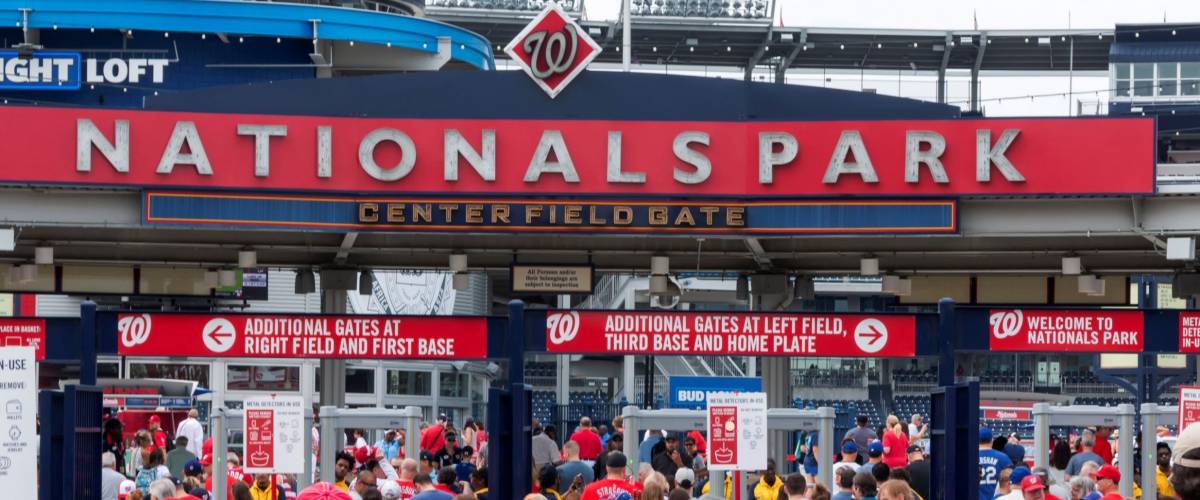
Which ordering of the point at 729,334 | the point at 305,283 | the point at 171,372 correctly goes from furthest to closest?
the point at 171,372
the point at 305,283
the point at 729,334

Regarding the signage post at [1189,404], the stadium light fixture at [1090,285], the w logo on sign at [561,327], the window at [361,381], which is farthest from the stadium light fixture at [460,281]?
the window at [361,381]

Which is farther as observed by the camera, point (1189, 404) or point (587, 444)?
point (587, 444)

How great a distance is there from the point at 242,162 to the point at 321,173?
0.93m

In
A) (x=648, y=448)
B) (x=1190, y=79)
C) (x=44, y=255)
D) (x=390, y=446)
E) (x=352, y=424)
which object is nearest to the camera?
(x=352, y=424)

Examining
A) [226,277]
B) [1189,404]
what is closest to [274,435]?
[226,277]

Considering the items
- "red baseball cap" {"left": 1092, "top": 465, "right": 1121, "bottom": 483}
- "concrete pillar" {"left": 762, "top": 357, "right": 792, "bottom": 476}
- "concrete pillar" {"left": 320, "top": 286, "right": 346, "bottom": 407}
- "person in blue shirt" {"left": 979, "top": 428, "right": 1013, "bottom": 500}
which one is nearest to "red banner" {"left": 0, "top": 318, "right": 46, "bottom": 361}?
"person in blue shirt" {"left": 979, "top": 428, "right": 1013, "bottom": 500}

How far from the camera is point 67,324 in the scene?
15.9 m

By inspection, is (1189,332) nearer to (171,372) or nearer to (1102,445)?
(1102,445)

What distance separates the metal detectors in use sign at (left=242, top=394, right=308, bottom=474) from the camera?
17906mm

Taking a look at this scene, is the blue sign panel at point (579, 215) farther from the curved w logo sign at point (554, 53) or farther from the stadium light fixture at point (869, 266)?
the stadium light fixture at point (869, 266)

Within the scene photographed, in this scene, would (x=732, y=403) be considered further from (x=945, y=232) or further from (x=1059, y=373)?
(x=1059, y=373)

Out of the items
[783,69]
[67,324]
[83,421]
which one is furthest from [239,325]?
[783,69]

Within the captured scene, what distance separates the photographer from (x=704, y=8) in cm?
7581

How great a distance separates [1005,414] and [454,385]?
2061 centimetres
